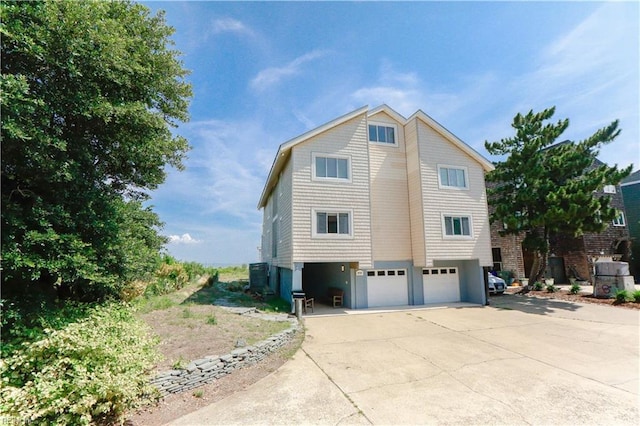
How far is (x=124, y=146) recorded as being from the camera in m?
8.03

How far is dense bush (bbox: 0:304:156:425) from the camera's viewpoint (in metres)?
4.28

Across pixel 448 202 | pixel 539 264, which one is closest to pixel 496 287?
pixel 539 264

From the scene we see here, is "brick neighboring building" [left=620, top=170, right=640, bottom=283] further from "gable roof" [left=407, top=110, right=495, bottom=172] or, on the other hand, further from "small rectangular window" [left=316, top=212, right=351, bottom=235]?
"small rectangular window" [left=316, top=212, right=351, bottom=235]

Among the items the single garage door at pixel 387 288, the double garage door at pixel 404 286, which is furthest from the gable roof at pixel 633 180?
the single garage door at pixel 387 288

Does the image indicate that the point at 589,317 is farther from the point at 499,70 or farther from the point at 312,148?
the point at 312,148

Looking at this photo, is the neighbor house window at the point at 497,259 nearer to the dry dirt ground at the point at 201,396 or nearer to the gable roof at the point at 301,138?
the gable roof at the point at 301,138

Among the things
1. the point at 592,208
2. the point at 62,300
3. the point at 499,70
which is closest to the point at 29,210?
the point at 62,300

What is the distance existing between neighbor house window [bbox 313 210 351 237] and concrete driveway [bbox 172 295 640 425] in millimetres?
4711

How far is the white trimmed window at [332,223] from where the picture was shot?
570 inches

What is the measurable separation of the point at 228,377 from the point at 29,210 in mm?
6018

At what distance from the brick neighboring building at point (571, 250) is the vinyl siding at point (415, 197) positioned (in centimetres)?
1242

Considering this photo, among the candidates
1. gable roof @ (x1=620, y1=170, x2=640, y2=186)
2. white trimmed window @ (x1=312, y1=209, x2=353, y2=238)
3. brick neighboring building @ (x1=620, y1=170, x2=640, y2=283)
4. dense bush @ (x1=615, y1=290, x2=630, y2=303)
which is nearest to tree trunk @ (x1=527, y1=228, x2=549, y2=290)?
dense bush @ (x1=615, y1=290, x2=630, y2=303)

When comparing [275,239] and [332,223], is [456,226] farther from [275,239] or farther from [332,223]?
[275,239]

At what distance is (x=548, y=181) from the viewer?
17281 mm
